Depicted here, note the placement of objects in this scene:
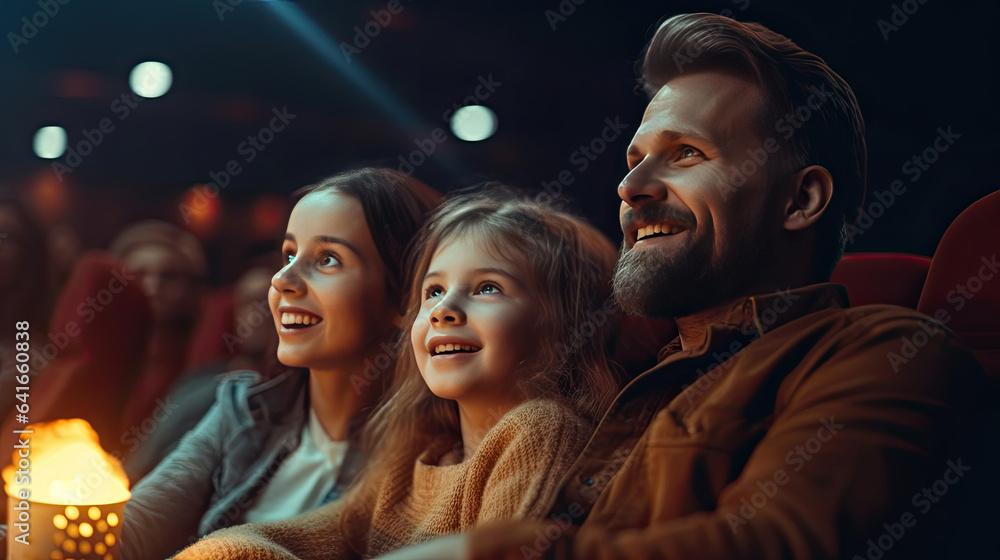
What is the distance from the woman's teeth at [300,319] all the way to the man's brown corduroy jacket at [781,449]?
2.37ft

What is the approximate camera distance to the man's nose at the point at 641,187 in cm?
148

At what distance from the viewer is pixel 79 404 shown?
215 centimetres

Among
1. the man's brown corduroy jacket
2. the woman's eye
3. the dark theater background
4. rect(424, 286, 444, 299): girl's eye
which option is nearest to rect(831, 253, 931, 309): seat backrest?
the dark theater background

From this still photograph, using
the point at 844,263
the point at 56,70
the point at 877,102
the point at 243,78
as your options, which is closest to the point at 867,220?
the point at 844,263

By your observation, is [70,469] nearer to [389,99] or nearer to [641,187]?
[389,99]

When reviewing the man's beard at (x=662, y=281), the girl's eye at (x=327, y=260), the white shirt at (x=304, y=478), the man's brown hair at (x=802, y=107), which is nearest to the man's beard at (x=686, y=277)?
the man's beard at (x=662, y=281)

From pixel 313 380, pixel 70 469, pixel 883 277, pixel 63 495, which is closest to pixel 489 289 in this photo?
pixel 313 380

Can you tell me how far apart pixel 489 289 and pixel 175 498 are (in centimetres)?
89

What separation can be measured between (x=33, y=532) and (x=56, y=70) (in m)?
1.17

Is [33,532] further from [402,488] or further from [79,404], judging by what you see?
[402,488]

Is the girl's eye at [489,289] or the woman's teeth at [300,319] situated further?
the woman's teeth at [300,319]

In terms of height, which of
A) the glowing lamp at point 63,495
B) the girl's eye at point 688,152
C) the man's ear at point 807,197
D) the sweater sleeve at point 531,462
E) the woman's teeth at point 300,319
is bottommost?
the glowing lamp at point 63,495

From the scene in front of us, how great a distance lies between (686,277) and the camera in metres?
1.46

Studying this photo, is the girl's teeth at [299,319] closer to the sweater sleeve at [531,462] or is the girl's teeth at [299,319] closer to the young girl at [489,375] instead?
the young girl at [489,375]
